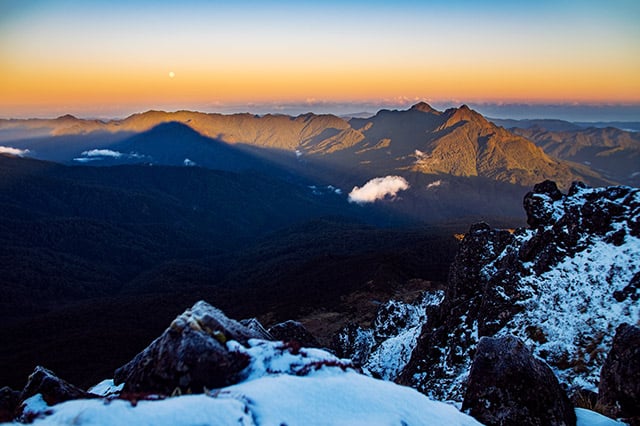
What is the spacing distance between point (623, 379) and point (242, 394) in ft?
49.5

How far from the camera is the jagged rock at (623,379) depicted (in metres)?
14.9

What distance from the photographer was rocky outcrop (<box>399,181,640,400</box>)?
24.7 metres

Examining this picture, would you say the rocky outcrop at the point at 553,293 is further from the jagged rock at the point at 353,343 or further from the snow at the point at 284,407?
the jagged rock at the point at 353,343

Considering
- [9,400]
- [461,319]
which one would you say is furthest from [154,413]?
[461,319]

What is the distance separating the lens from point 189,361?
12.4 m

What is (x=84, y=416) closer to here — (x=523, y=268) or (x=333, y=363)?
(x=333, y=363)

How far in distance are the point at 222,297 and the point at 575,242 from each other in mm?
142334

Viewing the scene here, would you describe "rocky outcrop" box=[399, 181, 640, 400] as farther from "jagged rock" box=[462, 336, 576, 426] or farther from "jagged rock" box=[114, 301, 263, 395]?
"jagged rock" box=[114, 301, 263, 395]

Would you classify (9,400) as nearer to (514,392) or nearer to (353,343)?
(514,392)

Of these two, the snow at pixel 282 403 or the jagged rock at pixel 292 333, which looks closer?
the snow at pixel 282 403

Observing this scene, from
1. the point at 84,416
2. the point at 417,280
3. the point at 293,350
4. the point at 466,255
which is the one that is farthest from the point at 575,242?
the point at 417,280

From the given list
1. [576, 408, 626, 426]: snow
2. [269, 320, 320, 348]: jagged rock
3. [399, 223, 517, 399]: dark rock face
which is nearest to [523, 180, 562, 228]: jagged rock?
[399, 223, 517, 399]: dark rock face

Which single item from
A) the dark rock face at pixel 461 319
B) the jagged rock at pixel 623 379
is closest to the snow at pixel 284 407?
the jagged rock at pixel 623 379

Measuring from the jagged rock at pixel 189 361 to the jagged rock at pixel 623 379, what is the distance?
48.1 ft
